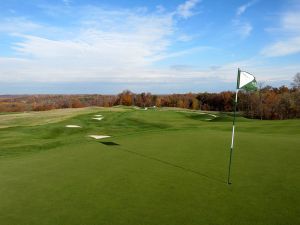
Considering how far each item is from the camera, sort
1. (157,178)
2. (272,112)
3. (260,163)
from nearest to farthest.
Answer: (157,178) < (260,163) < (272,112)

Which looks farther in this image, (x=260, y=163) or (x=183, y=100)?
(x=183, y=100)

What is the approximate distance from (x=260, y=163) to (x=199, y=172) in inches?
69.7

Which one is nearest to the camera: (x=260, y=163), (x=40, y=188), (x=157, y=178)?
(x=40, y=188)

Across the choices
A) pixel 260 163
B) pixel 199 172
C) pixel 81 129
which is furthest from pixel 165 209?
pixel 81 129

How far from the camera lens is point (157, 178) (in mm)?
6426

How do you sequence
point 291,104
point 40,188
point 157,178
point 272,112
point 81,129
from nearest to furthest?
point 40,188 < point 157,178 < point 81,129 < point 291,104 < point 272,112

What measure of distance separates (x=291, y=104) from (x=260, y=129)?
1743 inches

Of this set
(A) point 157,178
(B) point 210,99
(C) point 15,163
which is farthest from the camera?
(B) point 210,99

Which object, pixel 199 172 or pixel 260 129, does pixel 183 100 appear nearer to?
pixel 260 129

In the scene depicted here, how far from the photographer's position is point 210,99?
4139 inches

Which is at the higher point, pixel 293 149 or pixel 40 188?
pixel 293 149

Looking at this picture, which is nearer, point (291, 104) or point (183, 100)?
point (291, 104)

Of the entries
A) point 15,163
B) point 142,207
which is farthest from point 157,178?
point 15,163

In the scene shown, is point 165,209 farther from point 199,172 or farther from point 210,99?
point 210,99
